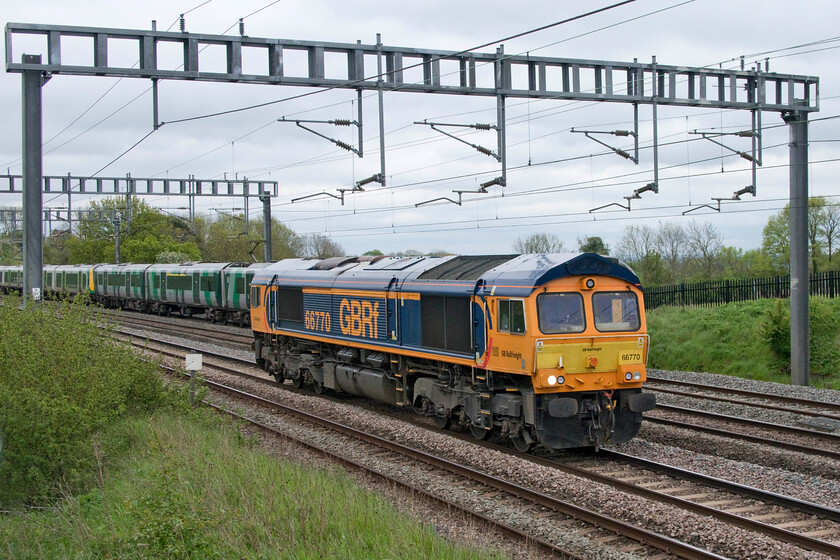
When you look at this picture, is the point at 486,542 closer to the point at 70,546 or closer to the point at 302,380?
the point at 70,546

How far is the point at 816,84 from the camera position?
19.6 m

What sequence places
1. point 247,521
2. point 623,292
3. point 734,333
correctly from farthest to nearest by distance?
1. point 734,333
2. point 623,292
3. point 247,521

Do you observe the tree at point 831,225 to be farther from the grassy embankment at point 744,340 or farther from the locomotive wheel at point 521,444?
the locomotive wheel at point 521,444

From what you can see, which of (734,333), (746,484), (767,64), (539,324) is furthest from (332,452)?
(734,333)

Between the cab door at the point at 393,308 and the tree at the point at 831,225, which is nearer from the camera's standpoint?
the cab door at the point at 393,308

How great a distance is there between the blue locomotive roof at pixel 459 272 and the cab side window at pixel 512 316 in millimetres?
156

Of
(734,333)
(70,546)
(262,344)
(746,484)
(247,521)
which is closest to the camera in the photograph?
(247,521)

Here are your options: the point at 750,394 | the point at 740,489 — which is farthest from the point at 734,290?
the point at 740,489

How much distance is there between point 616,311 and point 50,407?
8.48 meters

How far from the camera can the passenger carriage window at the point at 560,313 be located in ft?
37.6

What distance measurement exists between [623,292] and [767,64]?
9543mm

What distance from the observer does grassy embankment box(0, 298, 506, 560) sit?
7.03 m

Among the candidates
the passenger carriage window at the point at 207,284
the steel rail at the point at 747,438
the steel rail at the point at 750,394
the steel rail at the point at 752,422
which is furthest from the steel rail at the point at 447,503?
the passenger carriage window at the point at 207,284

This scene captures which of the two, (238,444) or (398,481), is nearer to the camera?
(398,481)
